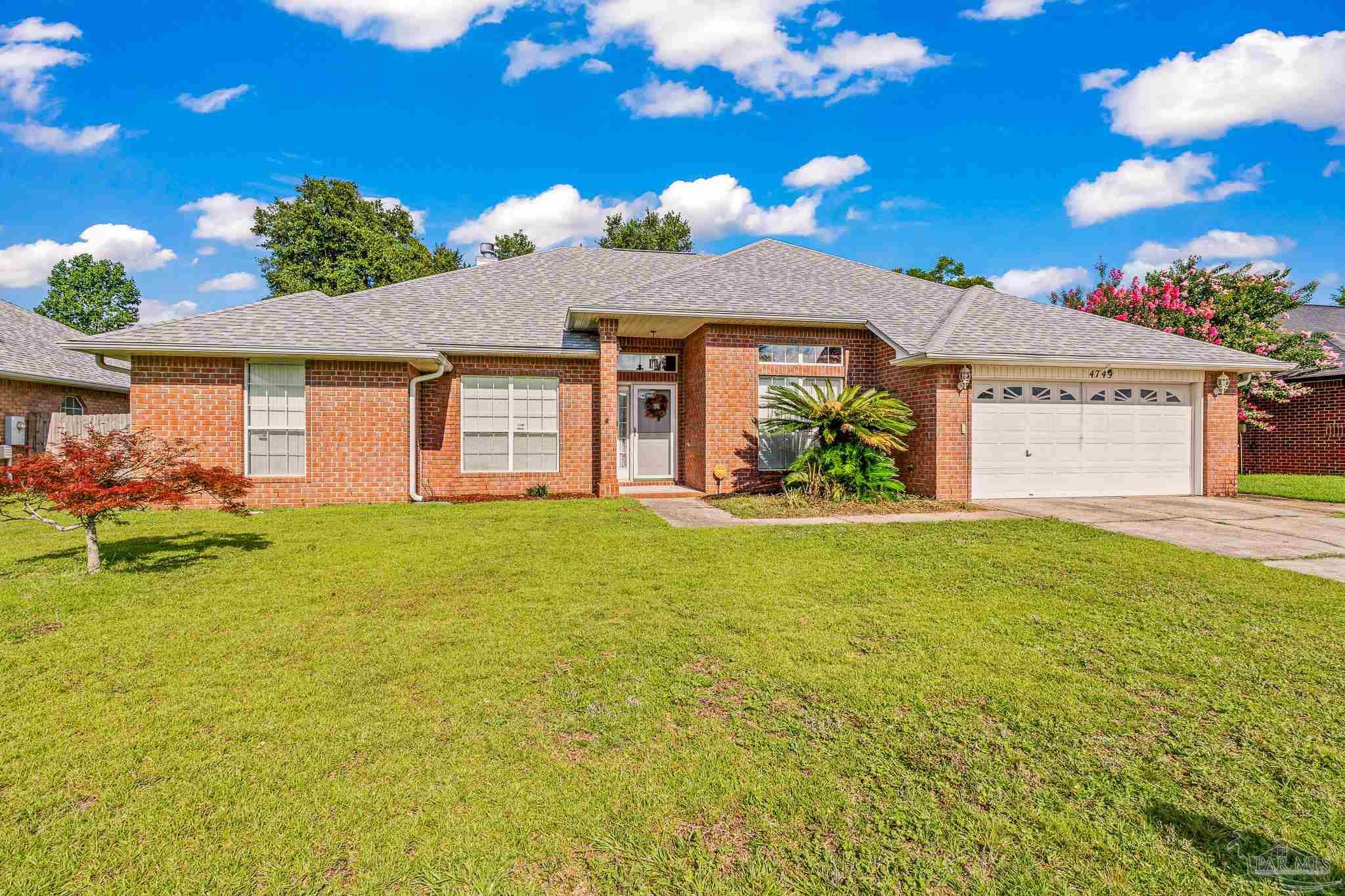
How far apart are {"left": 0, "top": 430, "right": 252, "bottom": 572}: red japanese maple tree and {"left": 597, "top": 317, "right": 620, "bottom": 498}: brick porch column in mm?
6221

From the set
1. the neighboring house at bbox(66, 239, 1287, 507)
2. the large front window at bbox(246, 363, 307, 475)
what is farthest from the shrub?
the large front window at bbox(246, 363, 307, 475)

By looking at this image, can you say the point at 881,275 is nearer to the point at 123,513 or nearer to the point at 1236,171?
the point at 1236,171

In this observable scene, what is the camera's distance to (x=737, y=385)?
12359 millimetres

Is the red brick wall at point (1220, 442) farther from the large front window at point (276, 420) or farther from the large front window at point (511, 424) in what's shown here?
the large front window at point (276, 420)

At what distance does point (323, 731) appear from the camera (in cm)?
301

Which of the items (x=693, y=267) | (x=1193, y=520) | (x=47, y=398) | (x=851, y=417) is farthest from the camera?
(x=47, y=398)

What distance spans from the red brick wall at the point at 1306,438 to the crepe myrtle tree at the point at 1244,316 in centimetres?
38

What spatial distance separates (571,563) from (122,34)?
14.4 meters

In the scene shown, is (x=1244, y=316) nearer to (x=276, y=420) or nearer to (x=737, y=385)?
(x=737, y=385)

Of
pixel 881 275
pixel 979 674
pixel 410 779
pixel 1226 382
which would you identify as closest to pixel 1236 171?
pixel 1226 382

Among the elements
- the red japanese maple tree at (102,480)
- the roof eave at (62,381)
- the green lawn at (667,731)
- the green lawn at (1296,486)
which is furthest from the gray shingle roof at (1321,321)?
the roof eave at (62,381)

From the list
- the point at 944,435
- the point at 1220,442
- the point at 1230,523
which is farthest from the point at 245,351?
the point at 1220,442

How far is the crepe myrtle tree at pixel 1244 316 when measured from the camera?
17484 millimetres

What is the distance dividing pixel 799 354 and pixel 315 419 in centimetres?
925
